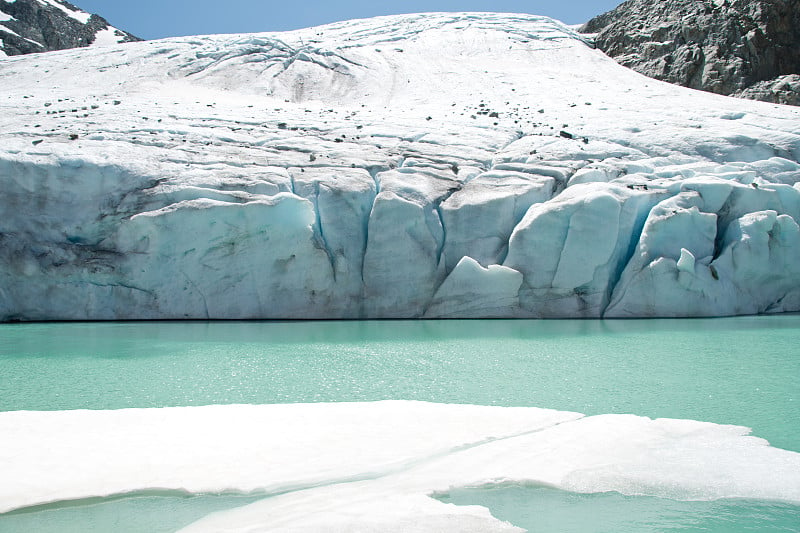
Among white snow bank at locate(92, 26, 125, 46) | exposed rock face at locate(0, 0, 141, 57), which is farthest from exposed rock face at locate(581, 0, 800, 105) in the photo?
white snow bank at locate(92, 26, 125, 46)

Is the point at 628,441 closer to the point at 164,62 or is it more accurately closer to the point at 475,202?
the point at 475,202

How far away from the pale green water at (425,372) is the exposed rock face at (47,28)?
41.7 meters

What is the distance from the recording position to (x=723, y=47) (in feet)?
88.5

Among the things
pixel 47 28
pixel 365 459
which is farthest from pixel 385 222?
pixel 47 28

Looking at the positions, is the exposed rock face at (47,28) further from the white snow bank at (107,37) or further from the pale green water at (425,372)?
the pale green water at (425,372)

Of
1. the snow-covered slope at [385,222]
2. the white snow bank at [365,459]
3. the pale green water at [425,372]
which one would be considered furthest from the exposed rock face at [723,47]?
the white snow bank at [365,459]

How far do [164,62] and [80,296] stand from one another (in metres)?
14.4

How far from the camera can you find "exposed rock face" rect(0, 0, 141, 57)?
144 feet

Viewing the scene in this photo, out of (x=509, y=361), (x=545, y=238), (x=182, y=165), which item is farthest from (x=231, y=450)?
(x=182, y=165)

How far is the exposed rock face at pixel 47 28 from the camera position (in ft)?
144

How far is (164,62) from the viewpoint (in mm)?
23391

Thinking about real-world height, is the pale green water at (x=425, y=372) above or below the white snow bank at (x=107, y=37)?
below

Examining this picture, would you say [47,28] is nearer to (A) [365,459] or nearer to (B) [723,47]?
(B) [723,47]

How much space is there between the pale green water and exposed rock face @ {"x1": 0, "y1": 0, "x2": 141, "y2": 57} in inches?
1644
